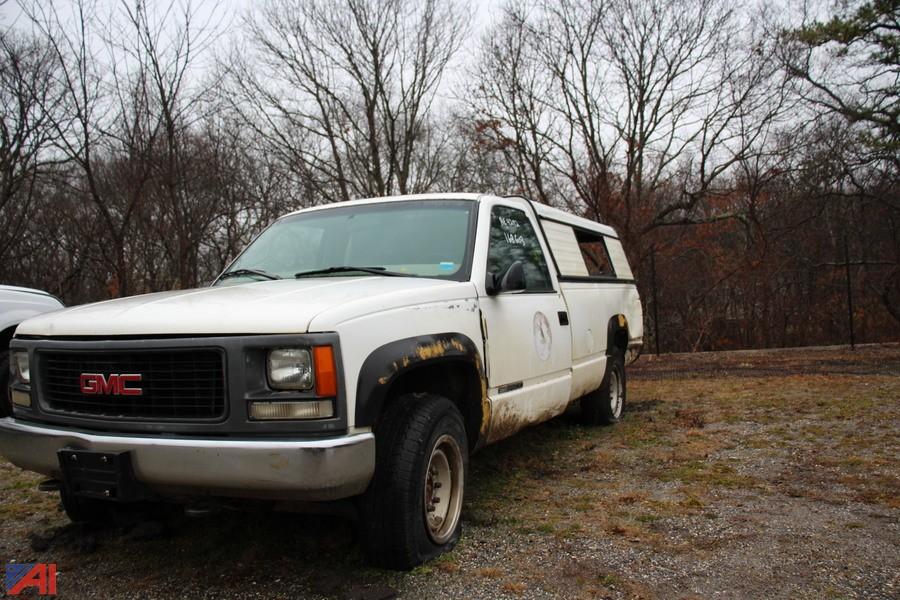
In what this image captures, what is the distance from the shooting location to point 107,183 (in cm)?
1275

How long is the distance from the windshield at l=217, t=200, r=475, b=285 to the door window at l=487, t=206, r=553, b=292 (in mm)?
223

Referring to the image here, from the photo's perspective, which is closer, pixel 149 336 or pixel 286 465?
pixel 286 465

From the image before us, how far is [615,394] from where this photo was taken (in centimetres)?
645

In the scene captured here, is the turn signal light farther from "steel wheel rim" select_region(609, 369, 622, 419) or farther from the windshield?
"steel wheel rim" select_region(609, 369, 622, 419)

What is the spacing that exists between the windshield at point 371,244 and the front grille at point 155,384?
1.24m

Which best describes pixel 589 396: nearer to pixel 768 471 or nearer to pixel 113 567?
pixel 768 471

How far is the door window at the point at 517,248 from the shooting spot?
4.12 meters

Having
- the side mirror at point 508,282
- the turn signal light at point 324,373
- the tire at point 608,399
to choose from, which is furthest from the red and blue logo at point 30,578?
the tire at point 608,399

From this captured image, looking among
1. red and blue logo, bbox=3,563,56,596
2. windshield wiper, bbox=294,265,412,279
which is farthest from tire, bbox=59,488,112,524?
windshield wiper, bbox=294,265,412,279

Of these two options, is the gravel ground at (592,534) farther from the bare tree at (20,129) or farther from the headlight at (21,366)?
the bare tree at (20,129)

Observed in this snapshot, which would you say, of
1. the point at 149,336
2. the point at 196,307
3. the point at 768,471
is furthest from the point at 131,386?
the point at 768,471

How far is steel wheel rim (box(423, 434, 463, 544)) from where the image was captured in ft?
10.5

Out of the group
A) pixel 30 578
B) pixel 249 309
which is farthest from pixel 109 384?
pixel 30 578

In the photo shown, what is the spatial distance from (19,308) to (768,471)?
5865 mm
